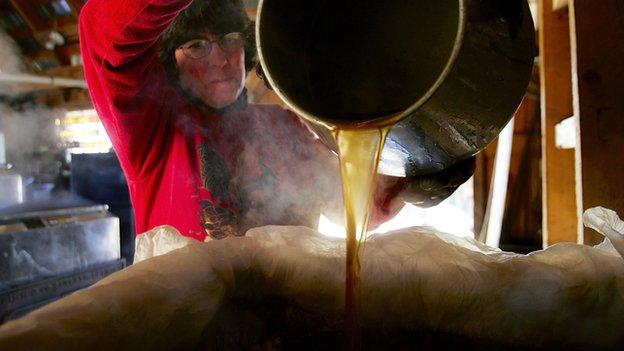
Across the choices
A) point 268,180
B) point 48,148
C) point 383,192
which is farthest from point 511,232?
point 48,148

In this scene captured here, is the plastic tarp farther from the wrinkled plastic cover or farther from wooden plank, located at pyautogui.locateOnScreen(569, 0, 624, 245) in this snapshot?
wooden plank, located at pyautogui.locateOnScreen(569, 0, 624, 245)

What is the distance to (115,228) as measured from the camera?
12.0 ft

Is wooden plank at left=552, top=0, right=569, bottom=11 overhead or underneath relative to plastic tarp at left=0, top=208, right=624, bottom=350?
overhead

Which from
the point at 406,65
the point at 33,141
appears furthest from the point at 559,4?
the point at 33,141

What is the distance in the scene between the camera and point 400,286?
3.15 feet

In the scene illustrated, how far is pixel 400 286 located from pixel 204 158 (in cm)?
133

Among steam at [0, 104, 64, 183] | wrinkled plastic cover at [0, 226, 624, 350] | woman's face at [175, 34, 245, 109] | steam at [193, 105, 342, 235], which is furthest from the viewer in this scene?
steam at [0, 104, 64, 183]

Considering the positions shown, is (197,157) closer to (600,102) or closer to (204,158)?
(204,158)

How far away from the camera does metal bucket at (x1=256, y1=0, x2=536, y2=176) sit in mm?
859

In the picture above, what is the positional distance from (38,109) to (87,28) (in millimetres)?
9887

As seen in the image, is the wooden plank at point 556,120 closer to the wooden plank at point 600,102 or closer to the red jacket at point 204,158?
the wooden plank at point 600,102

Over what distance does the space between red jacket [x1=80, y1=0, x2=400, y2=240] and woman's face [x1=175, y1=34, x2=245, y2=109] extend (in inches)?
3.3

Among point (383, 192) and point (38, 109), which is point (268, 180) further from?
point (38, 109)

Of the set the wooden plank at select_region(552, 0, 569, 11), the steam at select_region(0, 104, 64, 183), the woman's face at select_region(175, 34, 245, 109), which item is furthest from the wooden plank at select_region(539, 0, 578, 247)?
the steam at select_region(0, 104, 64, 183)
